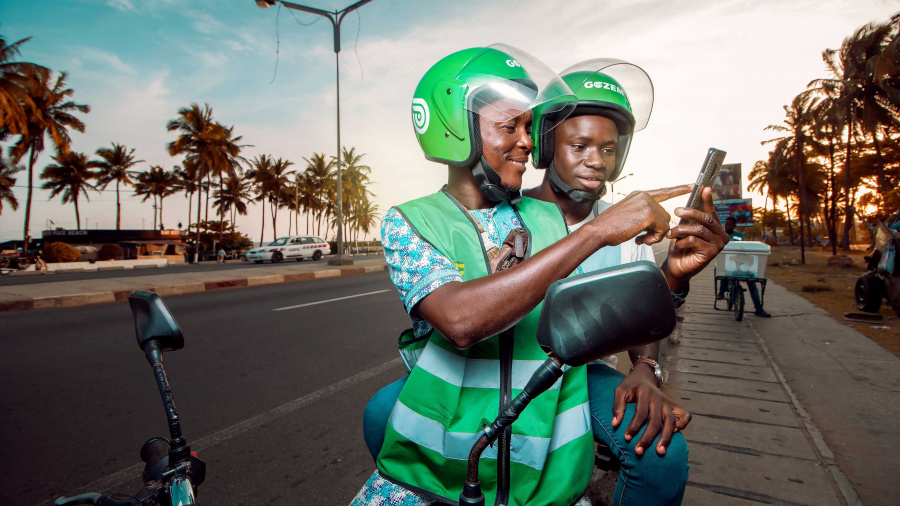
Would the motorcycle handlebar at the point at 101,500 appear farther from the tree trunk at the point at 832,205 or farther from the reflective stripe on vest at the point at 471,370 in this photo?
the tree trunk at the point at 832,205

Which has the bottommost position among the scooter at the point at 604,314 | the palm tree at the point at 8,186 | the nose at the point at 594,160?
the scooter at the point at 604,314

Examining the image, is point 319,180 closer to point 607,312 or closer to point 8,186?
point 8,186

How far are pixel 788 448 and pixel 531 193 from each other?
222 cm

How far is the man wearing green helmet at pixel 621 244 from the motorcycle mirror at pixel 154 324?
3.11 ft

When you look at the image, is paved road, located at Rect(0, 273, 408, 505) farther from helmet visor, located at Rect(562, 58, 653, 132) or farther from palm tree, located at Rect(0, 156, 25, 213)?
palm tree, located at Rect(0, 156, 25, 213)

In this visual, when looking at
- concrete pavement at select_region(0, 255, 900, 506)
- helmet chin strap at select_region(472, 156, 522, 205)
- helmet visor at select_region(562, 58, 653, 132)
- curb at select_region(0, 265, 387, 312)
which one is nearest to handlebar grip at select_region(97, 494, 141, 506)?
helmet chin strap at select_region(472, 156, 522, 205)

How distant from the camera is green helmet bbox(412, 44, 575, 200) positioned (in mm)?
1303

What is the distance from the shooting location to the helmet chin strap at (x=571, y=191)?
1873 millimetres

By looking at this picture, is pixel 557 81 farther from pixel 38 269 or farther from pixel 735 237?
pixel 38 269

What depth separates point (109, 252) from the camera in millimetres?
32875

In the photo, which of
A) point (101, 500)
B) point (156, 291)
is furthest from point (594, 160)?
point (156, 291)

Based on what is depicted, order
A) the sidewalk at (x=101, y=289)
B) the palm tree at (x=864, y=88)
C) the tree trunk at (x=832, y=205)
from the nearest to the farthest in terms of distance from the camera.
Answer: the sidewalk at (x=101, y=289)
the palm tree at (x=864, y=88)
the tree trunk at (x=832, y=205)

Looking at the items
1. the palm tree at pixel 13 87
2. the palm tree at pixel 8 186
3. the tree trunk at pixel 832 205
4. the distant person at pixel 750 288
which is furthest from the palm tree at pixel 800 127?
the palm tree at pixel 8 186

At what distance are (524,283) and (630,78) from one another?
1.10m
